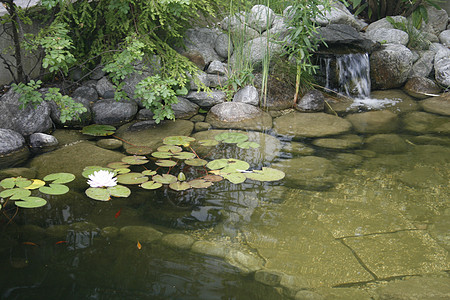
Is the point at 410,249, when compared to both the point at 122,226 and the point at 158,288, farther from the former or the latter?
the point at 122,226

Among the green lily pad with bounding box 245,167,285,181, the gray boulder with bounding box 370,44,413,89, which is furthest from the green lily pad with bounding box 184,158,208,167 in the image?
the gray boulder with bounding box 370,44,413,89

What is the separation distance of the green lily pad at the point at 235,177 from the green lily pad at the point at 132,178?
0.55m

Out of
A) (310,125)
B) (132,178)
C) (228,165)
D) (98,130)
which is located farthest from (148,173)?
(310,125)

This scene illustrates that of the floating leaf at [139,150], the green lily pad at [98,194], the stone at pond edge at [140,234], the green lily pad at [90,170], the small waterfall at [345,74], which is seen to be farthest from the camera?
the small waterfall at [345,74]

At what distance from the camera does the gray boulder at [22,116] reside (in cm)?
349

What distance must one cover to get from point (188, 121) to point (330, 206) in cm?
185

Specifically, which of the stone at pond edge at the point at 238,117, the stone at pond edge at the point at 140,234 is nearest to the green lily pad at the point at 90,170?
the stone at pond edge at the point at 140,234

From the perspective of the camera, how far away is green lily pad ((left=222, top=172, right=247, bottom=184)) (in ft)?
8.92

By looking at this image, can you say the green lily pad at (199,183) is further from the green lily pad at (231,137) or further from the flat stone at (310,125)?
the flat stone at (310,125)

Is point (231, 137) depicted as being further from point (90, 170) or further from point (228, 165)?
point (90, 170)

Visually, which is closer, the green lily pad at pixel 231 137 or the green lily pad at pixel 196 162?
the green lily pad at pixel 196 162

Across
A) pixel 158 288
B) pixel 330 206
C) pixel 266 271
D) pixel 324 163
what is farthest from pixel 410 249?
pixel 158 288

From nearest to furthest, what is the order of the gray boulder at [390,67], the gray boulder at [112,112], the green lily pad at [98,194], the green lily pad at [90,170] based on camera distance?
the green lily pad at [98,194] → the green lily pad at [90,170] → the gray boulder at [112,112] → the gray boulder at [390,67]

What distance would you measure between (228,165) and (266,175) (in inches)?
11.7
